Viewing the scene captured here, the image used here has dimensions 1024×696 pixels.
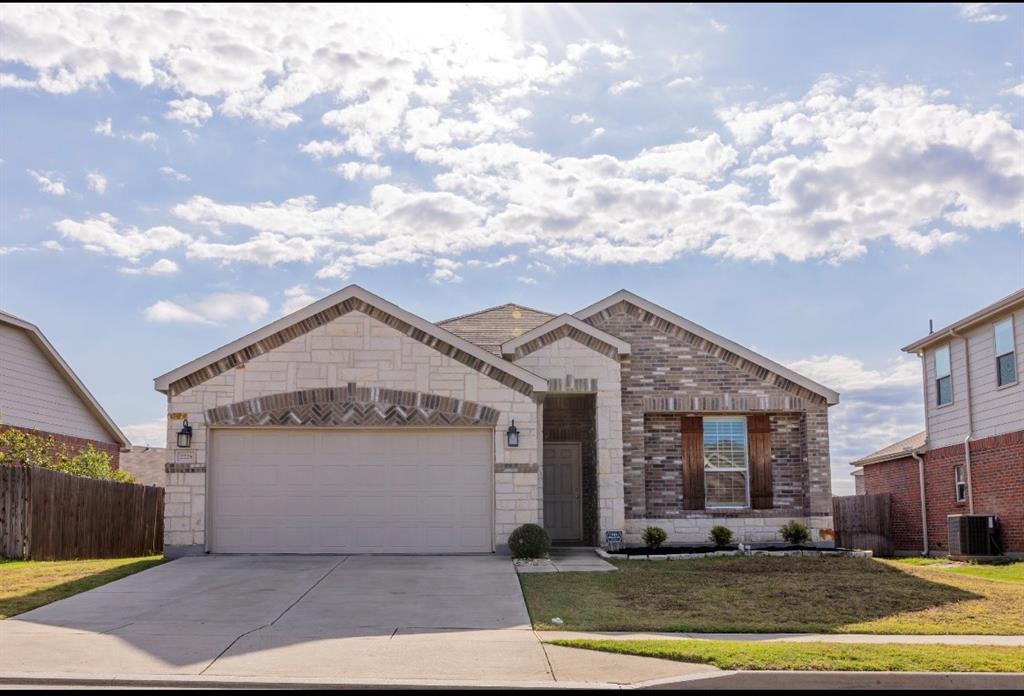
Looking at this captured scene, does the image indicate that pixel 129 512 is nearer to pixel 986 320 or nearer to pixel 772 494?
pixel 772 494

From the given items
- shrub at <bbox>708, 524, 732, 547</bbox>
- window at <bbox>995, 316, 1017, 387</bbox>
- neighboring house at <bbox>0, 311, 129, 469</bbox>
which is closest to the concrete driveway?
shrub at <bbox>708, 524, 732, 547</bbox>

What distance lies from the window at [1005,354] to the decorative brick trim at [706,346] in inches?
165

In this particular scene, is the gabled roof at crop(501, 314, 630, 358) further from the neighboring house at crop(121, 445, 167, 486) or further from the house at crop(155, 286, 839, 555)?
the neighboring house at crop(121, 445, 167, 486)

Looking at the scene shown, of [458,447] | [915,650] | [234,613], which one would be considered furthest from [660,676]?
[458,447]

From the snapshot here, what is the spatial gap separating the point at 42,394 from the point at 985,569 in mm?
24141

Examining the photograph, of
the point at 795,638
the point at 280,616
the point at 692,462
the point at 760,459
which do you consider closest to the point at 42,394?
the point at 692,462

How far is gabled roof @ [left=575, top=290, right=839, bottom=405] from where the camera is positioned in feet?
68.7

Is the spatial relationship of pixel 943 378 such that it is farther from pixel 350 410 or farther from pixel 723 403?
pixel 350 410

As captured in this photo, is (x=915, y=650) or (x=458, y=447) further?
(x=458, y=447)

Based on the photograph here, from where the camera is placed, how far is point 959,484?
918 inches

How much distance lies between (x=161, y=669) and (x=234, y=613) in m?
2.93

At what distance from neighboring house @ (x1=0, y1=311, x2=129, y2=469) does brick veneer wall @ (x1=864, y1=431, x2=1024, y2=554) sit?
2279 cm

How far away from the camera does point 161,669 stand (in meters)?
8.99

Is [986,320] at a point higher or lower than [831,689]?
higher
